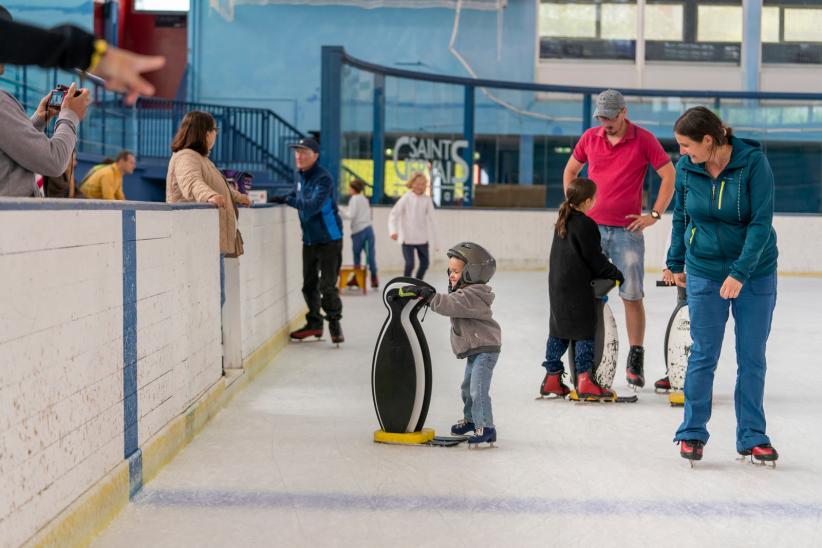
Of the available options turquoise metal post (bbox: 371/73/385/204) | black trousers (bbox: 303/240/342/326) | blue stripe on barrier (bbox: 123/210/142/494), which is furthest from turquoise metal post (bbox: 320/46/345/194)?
blue stripe on barrier (bbox: 123/210/142/494)

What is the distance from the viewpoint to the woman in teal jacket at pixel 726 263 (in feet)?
14.4

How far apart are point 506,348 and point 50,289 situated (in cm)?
570

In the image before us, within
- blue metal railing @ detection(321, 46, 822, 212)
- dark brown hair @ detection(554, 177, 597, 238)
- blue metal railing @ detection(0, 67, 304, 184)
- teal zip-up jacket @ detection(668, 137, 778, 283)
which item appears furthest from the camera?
blue metal railing @ detection(321, 46, 822, 212)

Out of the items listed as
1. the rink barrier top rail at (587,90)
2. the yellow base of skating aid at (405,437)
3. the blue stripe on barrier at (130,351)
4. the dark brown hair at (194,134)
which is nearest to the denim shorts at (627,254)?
the yellow base of skating aid at (405,437)

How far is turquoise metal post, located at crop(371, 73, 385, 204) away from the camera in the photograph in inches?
674

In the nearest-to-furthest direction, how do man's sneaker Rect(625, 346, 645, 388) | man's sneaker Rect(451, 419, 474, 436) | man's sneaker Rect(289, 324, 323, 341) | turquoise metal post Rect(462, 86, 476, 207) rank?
man's sneaker Rect(451, 419, 474, 436), man's sneaker Rect(625, 346, 645, 388), man's sneaker Rect(289, 324, 323, 341), turquoise metal post Rect(462, 86, 476, 207)

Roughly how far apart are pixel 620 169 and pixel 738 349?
2.12 m

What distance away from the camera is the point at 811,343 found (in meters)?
9.13

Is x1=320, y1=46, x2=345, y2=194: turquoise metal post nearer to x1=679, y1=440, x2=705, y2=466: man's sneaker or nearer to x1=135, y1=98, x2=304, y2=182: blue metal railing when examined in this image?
x1=135, y1=98, x2=304, y2=182: blue metal railing

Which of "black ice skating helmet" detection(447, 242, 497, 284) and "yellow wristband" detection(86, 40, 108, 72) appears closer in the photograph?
"yellow wristband" detection(86, 40, 108, 72)

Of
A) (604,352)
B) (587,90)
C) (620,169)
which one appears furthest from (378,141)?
(604,352)

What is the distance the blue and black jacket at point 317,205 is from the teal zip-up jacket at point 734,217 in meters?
3.97

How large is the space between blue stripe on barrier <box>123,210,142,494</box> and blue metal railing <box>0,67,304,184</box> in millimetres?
11896

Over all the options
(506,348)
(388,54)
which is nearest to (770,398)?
(506,348)
